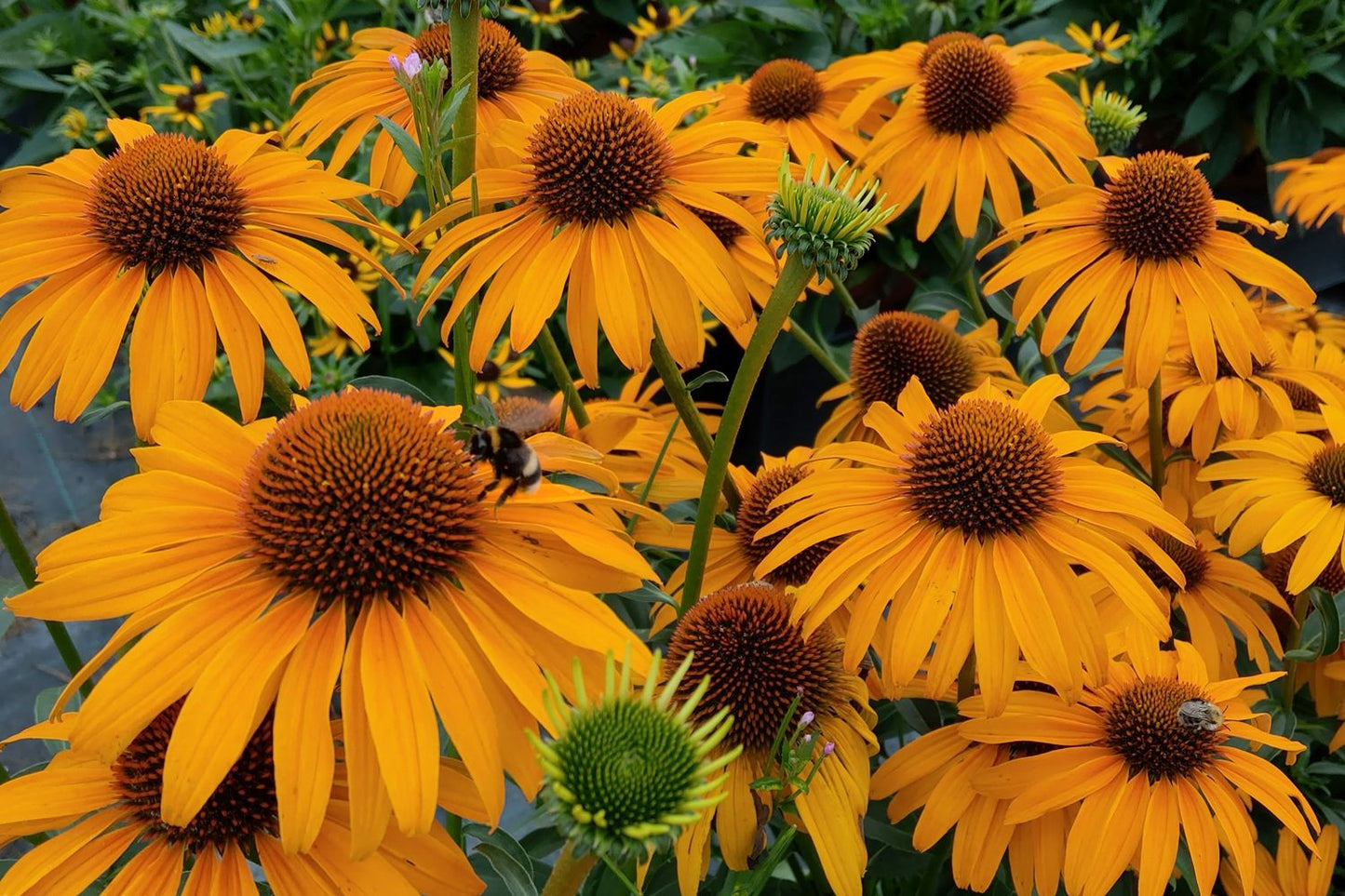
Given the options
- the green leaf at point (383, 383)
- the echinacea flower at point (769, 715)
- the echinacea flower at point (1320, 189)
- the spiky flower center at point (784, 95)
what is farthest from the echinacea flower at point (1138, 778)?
the echinacea flower at point (1320, 189)

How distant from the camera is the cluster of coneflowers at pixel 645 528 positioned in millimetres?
681

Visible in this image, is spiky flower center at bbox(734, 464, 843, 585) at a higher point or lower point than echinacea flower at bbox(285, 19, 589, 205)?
lower

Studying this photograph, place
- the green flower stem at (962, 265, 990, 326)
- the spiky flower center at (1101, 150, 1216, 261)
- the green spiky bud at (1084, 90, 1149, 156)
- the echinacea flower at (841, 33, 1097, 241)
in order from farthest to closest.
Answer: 1. the green spiky bud at (1084, 90, 1149, 156)
2. the green flower stem at (962, 265, 990, 326)
3. the echinacea flower at (841, 33, 1097, 241)
4. the spiky flower center at (1101, 150, 1216, 261)

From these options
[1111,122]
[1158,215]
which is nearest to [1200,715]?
[1158,215]

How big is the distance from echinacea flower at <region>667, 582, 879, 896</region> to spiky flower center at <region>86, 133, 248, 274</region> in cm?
54

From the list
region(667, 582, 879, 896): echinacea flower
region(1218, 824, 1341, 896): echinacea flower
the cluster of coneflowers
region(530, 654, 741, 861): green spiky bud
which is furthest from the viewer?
region(1218, 824, 1341, 896): echinacea flower

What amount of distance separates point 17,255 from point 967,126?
1080mm

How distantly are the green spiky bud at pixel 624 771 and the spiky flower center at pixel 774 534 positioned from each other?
55 centimetres

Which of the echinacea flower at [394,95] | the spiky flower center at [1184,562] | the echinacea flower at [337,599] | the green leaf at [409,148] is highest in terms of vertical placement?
the green leaf at [409,148]

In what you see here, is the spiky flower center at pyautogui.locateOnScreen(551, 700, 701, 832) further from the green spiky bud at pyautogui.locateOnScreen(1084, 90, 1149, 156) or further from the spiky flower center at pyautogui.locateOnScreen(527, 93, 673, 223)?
the green spiky bud at pyautogui.locateOnScreen(1084, 90, 1149, 156)

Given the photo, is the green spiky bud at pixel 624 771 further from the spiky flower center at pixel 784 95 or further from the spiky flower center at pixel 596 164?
the spiky flower center at pixel 784 95

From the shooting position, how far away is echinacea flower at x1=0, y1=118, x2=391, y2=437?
0.90 m

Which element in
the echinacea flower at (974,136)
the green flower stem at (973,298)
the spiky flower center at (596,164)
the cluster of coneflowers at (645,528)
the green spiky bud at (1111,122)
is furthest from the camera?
the green spiky bud at (1111,122)

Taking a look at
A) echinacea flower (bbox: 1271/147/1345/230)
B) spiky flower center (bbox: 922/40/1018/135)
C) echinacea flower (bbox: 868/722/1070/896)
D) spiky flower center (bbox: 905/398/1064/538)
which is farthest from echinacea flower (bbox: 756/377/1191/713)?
echinacea flower (bbox: 1271/147/1345/230)
